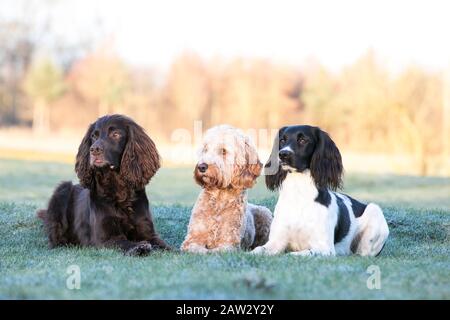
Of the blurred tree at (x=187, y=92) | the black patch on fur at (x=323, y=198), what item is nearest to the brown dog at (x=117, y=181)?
the black patch on fur at (x=323, y=198)

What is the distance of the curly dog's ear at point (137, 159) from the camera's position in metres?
8.19

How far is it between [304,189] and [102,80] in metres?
61.3

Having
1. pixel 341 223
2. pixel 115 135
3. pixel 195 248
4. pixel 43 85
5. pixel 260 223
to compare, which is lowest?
pixel 195 248

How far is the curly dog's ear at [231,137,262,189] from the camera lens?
7.96 meters

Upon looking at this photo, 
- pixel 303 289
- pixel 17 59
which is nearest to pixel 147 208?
pixel 303 289

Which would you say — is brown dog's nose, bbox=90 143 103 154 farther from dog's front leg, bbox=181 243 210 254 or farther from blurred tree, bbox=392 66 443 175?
blurred tree, bbox=392 66 443 175

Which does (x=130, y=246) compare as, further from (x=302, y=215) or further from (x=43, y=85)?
(x=43, y=85)

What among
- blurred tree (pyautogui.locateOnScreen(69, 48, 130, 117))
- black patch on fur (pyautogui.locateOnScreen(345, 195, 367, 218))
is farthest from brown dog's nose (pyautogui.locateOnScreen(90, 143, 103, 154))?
blurred tree (pyautogui.locateOnScreen(69, 48, 130, 117))

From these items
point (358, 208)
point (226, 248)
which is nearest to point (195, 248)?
point (226, 248)

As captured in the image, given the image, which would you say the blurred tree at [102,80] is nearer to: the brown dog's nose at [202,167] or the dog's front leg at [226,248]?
the dog's front leg at [226,248]

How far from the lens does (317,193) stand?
25.2 ft

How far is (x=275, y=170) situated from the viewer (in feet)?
25.5

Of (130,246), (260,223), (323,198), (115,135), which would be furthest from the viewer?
(260,223)

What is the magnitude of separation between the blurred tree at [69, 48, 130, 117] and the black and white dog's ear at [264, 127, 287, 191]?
5702 cm
